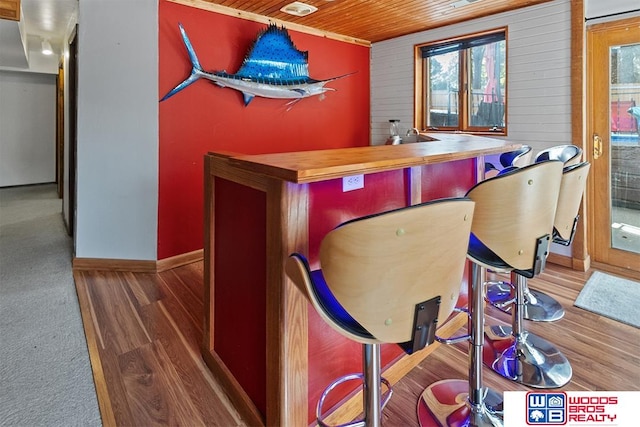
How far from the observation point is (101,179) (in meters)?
3.12

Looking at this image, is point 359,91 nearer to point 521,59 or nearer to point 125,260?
point 521,59

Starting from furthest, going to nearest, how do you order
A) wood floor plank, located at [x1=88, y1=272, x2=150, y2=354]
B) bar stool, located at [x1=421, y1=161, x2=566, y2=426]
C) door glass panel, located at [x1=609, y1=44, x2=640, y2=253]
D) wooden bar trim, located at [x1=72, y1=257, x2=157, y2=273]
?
1. wooden bar trim, located at [x1=72, y1=257, x2=157, y2=273]
2. door glass panel, located at [x1=609, y1=44, x2=640, y2=253]
3. wood floor plank, located at [x1=88, y1=272, x2=150, y2=354]
4. bar stool, located at [x1=421, y1=161, x2=566, y2=426]

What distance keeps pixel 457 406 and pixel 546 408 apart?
38 cm

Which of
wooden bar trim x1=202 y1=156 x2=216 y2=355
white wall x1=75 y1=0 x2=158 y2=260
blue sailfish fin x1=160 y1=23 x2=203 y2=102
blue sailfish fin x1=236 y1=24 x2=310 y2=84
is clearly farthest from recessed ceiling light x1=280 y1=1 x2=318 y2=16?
wooden bar trim x1=202 y1=156 x2=216 y2=355

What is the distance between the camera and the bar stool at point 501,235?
4.55ft

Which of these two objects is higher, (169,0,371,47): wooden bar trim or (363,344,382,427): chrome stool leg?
(169,0,371,47): wooden bar trim

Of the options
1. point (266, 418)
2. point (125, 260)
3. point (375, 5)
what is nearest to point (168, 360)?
point (266, 418)

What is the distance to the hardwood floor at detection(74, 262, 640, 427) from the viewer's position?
5.35 feet

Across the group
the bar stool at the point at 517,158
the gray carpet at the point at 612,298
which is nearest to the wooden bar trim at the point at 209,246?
the bar stool at the point at 517,158

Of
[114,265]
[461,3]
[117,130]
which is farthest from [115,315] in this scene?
[461,3]

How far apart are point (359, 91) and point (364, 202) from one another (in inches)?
146

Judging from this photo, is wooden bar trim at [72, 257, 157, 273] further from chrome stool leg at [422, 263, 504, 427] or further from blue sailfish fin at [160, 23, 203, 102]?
chrome stool leg at [422, 263, 504, 427]

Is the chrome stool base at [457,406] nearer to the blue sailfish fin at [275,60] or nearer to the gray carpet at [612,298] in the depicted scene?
the gray carpet at [612,298]

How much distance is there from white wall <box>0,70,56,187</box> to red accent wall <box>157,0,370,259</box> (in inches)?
241
